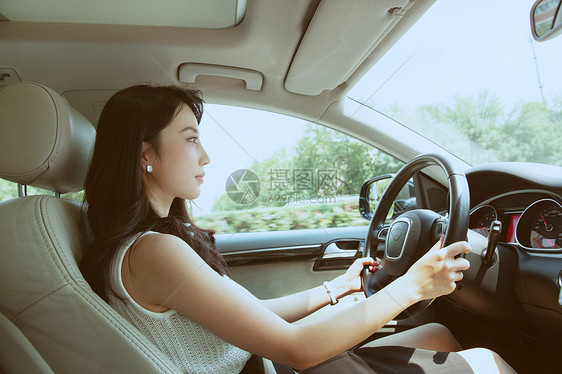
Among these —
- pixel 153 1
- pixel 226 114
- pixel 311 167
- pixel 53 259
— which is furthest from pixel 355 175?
pixel 53 259

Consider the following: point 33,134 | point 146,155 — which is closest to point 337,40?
point 146,155

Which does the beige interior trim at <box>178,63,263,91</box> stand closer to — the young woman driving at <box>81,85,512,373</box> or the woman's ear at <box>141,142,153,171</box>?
the young woman driving at <box>81,85,512,373</box>

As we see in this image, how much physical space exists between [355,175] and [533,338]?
97cm

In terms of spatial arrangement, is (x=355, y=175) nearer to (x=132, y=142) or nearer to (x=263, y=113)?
(x=263, y=113)

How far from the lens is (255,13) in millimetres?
1310

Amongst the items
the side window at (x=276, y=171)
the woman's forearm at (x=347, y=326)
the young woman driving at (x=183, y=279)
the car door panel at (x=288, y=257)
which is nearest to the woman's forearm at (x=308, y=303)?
the young woman driving at (x=183, y=279)

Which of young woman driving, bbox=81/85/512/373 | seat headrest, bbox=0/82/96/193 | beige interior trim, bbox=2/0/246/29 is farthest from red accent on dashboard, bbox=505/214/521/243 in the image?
seat headrest, bbox=0/82/96/193

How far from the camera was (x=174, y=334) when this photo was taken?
39.0 inches

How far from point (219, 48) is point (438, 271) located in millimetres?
1054

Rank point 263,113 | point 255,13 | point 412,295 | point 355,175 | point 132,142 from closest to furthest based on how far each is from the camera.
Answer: point 412,295
point 132,142
point 255,13
point 263,113
point 355,175

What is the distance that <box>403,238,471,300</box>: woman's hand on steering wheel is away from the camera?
100 centimetres

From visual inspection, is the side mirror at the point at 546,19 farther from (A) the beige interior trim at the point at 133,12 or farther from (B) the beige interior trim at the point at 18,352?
(B) the beige interior trim at the point at 18,352

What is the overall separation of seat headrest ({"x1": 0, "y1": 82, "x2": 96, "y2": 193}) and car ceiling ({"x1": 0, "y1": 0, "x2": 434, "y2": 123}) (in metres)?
0.48

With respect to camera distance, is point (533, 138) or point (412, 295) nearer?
point (412, 295)
